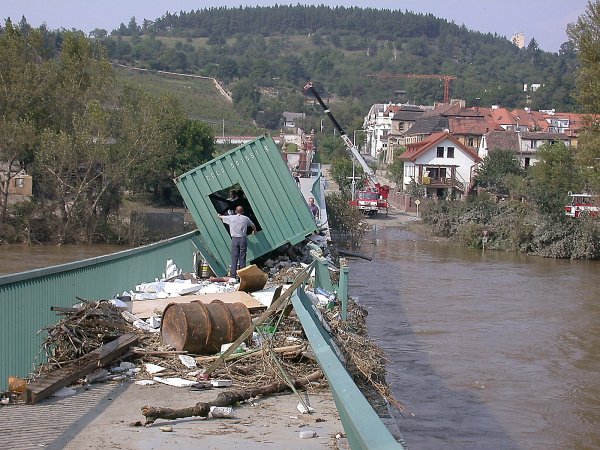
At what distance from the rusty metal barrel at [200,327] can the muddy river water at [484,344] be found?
3957 mm

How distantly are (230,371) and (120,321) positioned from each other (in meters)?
1.95

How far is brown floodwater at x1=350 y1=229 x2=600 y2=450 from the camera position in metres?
13.8

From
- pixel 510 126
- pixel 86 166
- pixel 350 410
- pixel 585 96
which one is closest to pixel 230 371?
pixel 350 410

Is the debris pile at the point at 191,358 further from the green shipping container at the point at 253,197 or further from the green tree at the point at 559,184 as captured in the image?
the green tree at the point at 559,184

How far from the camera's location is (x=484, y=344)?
2084cm

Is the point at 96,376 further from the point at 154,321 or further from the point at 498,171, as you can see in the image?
the point at 498,171

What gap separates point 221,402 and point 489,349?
13.9m

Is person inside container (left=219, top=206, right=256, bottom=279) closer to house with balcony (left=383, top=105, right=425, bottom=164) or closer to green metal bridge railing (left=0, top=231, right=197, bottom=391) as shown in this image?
green metal bridge railing (left=0, top=231, right=197, bottom=391)

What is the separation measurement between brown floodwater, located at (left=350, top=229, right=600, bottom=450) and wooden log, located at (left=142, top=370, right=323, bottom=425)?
454 cm

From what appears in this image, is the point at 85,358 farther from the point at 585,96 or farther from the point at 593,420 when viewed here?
the point at 585,96

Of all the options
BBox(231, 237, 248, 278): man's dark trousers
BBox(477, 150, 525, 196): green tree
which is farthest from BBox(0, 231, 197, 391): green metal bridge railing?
BBox(477, 150, 525, 196): green tree

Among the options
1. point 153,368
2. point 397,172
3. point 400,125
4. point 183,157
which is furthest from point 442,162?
point 153,368

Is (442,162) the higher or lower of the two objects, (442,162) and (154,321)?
the higher

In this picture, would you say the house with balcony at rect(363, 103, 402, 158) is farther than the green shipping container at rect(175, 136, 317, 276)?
Yes
